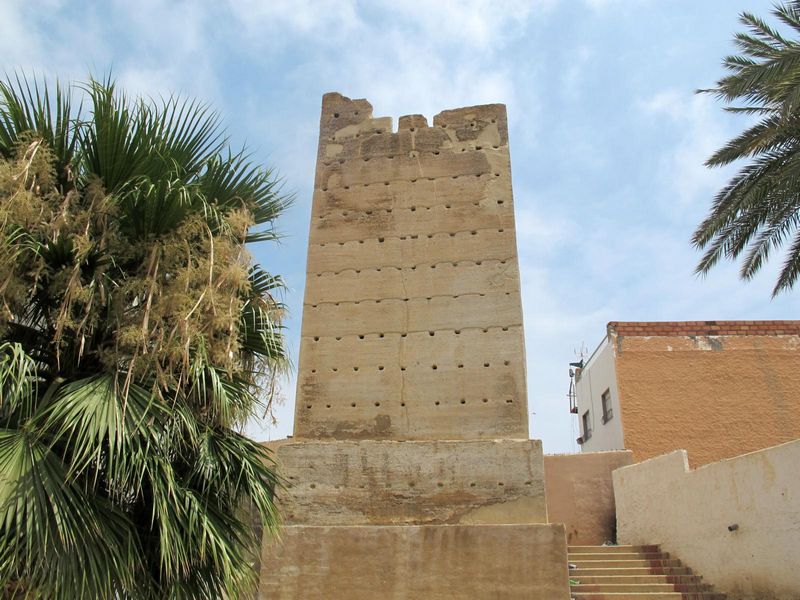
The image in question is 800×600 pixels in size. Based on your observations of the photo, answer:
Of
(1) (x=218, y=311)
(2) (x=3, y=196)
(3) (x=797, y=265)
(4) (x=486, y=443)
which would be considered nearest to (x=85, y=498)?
(1) (x=218, y=311)

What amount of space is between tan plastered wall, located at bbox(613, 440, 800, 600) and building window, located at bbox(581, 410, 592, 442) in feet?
24.4

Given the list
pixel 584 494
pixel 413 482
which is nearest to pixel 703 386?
pixel 584 494

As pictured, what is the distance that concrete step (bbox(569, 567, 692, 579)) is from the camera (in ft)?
32.2

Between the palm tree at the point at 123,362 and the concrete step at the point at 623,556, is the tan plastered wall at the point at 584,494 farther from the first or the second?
the palm tree at the point at 123,362

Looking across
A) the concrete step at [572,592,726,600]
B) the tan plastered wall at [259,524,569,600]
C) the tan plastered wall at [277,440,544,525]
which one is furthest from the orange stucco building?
the tan plastered wall at [259,524,569,600]

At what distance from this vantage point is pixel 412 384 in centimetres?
648

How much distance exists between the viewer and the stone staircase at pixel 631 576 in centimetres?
908

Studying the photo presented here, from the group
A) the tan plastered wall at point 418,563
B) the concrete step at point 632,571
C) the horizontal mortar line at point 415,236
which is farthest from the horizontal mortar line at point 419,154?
the concrete step at point 632,571

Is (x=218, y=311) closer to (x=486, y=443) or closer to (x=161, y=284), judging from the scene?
(x=161, y=284)

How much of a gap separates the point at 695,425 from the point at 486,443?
34.6ft

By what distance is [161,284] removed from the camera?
495 centimetres

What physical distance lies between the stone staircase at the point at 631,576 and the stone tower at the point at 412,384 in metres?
3.81

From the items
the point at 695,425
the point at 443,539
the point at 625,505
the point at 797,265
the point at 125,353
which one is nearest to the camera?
the point at 125,353

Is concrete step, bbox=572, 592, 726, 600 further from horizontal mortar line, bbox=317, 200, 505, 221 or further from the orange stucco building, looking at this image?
the orange stucco building
